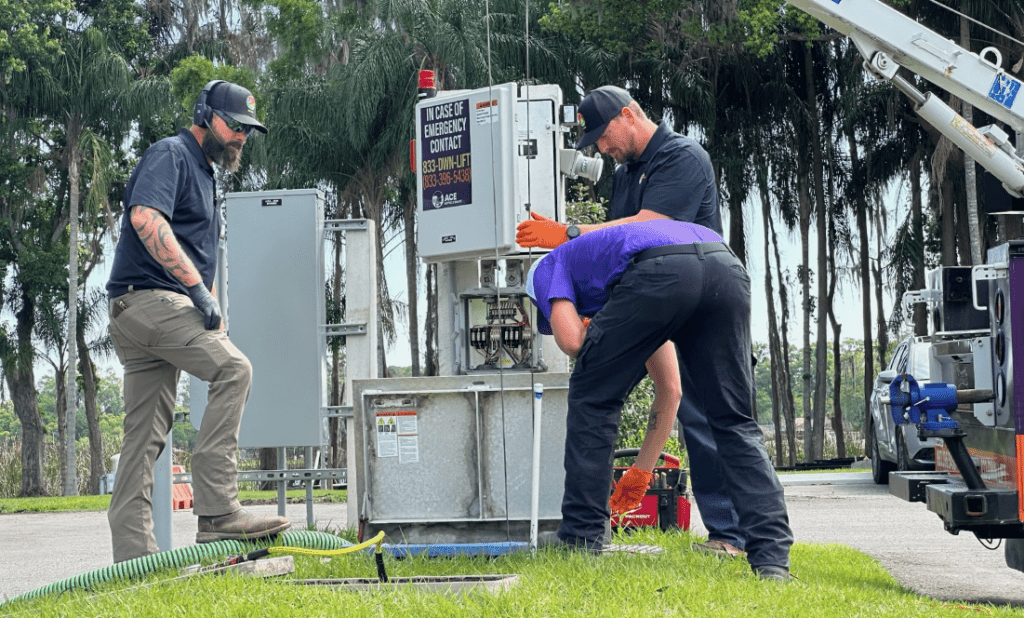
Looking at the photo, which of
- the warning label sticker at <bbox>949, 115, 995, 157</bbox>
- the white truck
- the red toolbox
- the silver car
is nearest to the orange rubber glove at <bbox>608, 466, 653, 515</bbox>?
the red toolbox

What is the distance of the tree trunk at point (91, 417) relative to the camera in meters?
31.4

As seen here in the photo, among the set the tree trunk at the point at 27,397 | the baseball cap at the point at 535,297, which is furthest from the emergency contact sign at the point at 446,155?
the tree trunk at the point at 27,397

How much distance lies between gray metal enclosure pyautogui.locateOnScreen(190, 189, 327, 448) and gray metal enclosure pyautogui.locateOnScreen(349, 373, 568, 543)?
147 cm

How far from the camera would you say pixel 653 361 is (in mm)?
5859

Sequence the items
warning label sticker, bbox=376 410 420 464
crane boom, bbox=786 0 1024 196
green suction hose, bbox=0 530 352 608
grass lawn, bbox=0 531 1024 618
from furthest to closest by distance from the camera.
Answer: crane boom, bbox=786 0 1024 196
warning label sticker, bbox=376 410 420 464
green suction hose, bbox=0 530 352 608
grass lawn, bbox=0 531 1024 618

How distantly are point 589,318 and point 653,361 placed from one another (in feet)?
2.16

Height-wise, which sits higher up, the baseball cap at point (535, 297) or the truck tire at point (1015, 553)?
the baseball cap at point (535, 297)

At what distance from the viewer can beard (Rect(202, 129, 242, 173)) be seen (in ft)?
18.5

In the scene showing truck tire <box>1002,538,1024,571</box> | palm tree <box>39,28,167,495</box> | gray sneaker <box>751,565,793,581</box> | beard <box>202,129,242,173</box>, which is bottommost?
truck tire <box>1002,538,1024,571</box>

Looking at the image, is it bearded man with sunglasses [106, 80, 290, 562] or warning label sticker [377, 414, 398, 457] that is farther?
warning label sticker [377, 414, 398, 457]

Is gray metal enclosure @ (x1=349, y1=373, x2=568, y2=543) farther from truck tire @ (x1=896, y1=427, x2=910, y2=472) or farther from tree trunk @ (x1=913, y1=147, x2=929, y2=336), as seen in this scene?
tree trunk @ (x1=913, y1=147, x2=929, y2=336)

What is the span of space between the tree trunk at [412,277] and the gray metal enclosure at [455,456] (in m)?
23.9

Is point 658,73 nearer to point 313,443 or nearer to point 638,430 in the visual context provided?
point 638,430

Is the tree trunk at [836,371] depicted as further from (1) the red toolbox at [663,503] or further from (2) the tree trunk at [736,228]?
(1) the red toolbox at [663,503]
